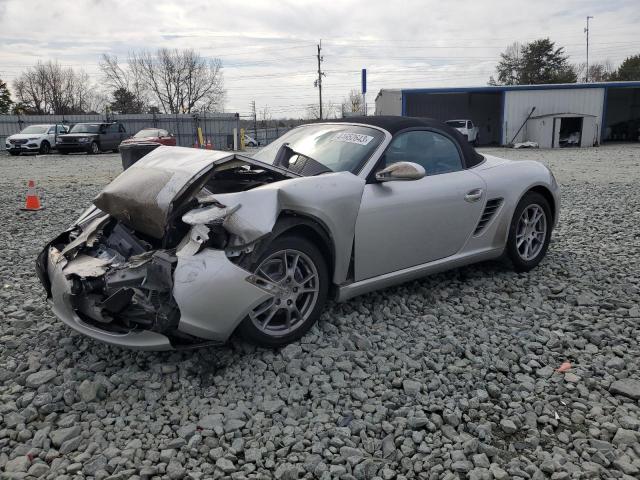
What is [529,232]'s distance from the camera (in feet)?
15.9

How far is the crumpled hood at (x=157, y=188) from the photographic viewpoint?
316cm

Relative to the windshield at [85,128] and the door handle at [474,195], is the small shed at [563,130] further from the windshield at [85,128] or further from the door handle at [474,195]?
the door handle at [474,195]

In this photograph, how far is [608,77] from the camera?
61000mm

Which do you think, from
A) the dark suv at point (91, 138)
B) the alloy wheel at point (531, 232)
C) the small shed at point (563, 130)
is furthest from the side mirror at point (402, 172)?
the small shed at point (563, 130)

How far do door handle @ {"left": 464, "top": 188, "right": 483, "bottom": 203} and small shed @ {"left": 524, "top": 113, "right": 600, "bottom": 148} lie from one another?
29.0 m

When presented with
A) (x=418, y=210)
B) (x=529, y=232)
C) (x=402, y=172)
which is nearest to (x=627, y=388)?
(x=418, y=210)

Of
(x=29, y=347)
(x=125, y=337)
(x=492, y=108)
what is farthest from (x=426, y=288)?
(x=492, y=108)

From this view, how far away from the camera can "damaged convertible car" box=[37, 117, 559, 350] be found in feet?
9.48

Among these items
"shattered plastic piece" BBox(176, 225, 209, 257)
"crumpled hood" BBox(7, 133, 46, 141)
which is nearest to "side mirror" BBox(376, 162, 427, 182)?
"shattered plastic piece" BBox(176, 225, 209, 257)

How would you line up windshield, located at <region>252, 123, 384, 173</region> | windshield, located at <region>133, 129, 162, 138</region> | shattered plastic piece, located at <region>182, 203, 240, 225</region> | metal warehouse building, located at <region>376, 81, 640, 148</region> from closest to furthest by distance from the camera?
shattered plastic piece, located at <region>182, 203, 240, 225</region>
windshield, located at <region>252, 123, 384, 173</region>
windshield, located at <region>133, 129, 162, 138</region>
metal warehouse building, located at <region>376, 81, 640, 148</region>

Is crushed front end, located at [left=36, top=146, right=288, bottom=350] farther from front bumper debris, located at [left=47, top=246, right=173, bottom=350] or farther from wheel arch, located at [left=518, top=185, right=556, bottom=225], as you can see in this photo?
wheel arch, located at [left=518, top=185, right=556, bottom=225]

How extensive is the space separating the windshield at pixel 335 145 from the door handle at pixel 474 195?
86 cm

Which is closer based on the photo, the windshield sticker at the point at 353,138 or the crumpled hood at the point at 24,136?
the windshield sticker at the point at 353,138

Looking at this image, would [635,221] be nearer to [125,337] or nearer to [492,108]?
[125,337]
